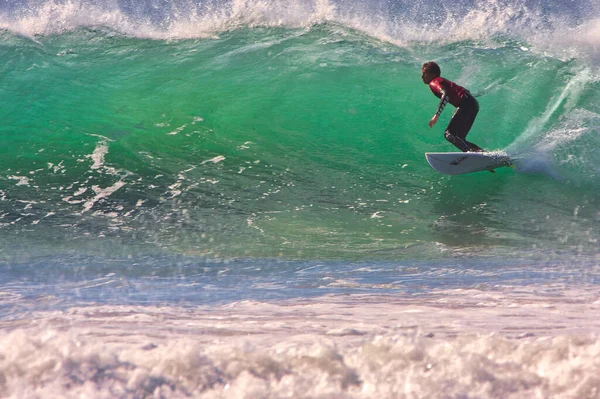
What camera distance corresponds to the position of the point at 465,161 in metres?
6.50

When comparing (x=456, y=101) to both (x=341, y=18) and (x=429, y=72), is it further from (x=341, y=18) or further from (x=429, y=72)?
(x=341, y=18)

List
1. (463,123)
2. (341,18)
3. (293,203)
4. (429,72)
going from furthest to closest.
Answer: (341,18) < (463,123) < (429,72) < (293,203)

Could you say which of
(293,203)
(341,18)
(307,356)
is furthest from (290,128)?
(307,356)

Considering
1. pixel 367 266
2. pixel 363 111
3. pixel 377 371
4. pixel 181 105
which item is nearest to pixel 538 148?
pixel 363 111

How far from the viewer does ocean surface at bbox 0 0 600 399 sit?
2727 mm

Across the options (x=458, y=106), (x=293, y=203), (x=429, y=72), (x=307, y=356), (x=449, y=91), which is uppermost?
(x=429, y=72)

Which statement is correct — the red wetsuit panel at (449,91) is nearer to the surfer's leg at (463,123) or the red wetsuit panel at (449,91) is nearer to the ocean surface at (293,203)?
the surfer's leg at (463,123)

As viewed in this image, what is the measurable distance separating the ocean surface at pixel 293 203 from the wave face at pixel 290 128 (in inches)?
1.3

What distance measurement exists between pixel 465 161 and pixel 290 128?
2301mm

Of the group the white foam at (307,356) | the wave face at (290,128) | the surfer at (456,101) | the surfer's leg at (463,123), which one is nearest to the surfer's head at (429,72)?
the surfer at (456,101)

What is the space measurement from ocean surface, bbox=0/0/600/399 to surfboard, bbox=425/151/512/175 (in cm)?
23

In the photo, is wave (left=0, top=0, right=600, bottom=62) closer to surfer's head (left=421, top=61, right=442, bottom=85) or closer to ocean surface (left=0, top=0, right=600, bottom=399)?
ocean surface (left=0, top=0, right=600, bottom=399)

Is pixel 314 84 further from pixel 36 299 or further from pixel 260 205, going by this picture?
pixel 36 299

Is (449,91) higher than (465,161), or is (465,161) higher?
(449,91)
